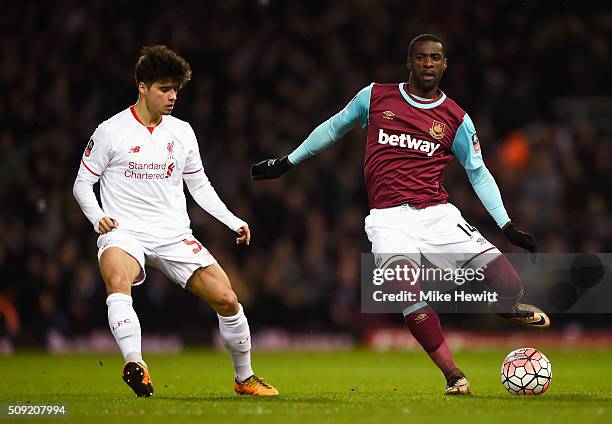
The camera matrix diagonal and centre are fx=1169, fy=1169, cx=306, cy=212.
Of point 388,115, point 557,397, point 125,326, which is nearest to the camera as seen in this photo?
point 125,326

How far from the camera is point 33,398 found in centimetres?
789

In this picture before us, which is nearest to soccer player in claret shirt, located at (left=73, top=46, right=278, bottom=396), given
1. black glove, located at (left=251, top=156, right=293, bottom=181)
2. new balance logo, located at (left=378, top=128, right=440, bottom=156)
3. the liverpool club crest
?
black glove, located at (left=251, top=156, right=293, bottom=181)

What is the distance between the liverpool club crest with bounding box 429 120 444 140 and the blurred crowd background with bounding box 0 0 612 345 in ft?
21.7

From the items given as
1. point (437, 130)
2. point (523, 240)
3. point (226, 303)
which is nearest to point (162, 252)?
point (226, 303)

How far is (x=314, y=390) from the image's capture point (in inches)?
344

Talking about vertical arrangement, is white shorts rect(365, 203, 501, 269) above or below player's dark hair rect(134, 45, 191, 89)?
below

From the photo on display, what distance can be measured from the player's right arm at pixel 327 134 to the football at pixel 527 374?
→ 6.37ft

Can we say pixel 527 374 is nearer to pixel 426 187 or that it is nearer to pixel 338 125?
pixel 426 187

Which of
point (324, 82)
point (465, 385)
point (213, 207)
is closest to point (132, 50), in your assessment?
point (324, 82)

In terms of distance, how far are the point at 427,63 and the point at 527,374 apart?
217cm

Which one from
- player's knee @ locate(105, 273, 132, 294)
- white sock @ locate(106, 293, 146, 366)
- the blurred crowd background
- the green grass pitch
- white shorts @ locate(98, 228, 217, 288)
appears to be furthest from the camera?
the blurred crowd background

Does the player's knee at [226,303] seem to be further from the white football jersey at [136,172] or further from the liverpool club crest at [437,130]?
the liverpool club crest at [437,130]

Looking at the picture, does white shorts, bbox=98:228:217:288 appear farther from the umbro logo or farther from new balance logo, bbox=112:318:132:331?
the umbro logo

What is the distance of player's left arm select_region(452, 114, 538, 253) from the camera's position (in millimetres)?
7953
